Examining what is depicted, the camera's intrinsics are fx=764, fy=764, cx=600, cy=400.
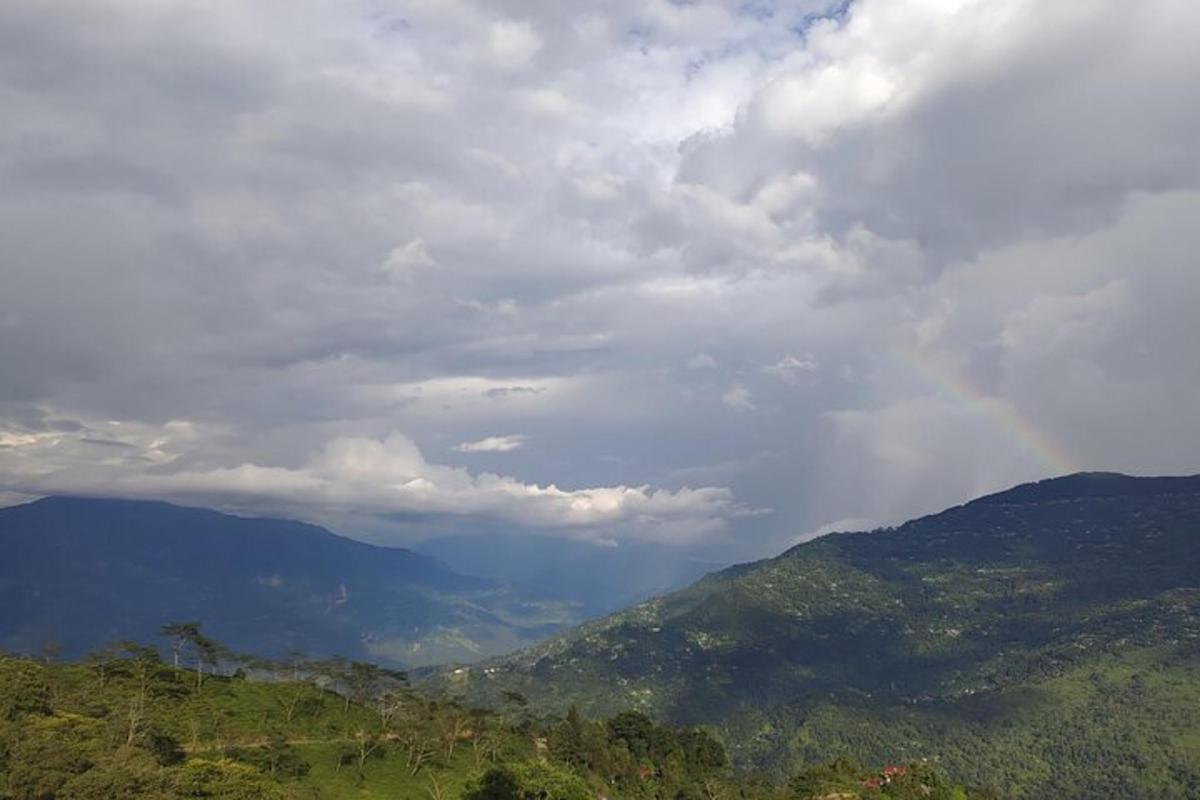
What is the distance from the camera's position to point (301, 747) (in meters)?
148

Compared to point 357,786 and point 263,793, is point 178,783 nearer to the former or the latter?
point 263,793

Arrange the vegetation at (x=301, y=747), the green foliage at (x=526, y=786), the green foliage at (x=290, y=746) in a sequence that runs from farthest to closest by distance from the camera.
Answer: the green foliage at (x=526, y=786), the vegetation at (x=301, y=747), the green foliage at (x=290, y=746)

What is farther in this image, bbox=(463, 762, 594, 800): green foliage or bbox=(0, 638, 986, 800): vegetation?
bbox=(463, 762, 594, 800): green foliage

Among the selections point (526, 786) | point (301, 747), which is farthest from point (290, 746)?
point (526, 786)

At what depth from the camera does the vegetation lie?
283 feet

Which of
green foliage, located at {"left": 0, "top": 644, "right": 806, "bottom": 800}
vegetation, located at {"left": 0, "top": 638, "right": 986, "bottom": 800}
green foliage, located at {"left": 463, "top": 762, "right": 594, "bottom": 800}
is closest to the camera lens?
green foliage, located at {"left": 0, "top": 644, "right": 806, "bottom": 800}

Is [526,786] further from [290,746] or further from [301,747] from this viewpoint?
[301,747]

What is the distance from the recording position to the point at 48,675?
142 m

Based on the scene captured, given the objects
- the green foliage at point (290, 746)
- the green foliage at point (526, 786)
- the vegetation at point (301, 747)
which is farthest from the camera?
the green foliage at point (526, 786)

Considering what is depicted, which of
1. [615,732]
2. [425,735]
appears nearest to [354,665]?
[425,735]

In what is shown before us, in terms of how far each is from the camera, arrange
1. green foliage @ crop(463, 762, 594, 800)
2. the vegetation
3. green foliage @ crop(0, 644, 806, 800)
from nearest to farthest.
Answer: green foliage @ crop(0, 644, 806, 800)
the vegetation
green foliage @ crop(463, 762, 594, 800)

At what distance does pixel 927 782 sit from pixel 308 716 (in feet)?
483

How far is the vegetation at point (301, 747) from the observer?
283ft

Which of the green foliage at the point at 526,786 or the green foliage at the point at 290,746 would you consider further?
the green foliage at the point at 526,786
